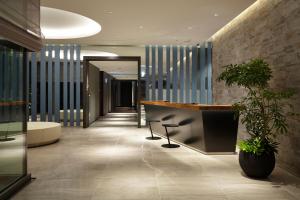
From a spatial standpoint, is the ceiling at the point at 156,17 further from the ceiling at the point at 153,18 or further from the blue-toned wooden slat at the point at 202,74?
the blue-toned wooden slat at the point at 202,74

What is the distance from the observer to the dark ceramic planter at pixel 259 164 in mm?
Result: 3785

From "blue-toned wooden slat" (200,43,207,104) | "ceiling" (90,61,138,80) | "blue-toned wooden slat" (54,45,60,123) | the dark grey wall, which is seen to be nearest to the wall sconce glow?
"blue-toned wooden slat" (54,45,60,123)

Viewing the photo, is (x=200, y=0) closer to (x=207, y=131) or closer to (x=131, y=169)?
(x=207, y=131)

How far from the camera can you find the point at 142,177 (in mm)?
3867

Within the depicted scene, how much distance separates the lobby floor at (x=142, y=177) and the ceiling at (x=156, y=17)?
3.26m

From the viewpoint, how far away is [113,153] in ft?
17.9

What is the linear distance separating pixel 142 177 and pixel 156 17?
4.19 metres

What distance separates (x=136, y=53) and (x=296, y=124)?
799 cm

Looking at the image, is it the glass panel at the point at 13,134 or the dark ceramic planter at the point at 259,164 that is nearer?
the glass panel at the point at 13,134

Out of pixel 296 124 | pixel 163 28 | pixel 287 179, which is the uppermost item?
pixel 163 28

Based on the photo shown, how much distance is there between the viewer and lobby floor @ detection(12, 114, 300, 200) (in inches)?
126

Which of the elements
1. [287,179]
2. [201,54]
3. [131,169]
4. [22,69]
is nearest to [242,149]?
[287,179]

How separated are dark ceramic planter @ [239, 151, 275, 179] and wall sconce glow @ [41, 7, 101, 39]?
559 cm

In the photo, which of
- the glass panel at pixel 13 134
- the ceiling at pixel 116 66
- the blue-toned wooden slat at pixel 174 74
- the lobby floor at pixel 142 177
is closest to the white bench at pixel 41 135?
the lobby floor at pixel 142 177
